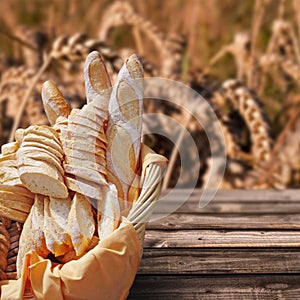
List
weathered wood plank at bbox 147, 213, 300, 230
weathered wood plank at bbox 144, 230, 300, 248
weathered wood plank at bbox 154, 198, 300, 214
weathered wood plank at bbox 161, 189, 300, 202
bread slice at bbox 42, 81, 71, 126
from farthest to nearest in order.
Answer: weathered wood plank at bbox 161, 189, 300, 202
weathered wood plank at bbox 154, 198, 300, 214
weathered wood plank at bbox 147, 213, 300, 230
weathered wood plank at bbox 144, 230, 300, 248
bread slice at bbox 42, 81, 71, 126

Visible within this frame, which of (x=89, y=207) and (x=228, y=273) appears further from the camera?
(x=228, y=273)

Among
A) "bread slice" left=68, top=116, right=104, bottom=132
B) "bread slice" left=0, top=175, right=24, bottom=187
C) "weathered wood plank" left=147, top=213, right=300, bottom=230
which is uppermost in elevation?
"bread slice" left=68, top=116, right=104, bottom=132

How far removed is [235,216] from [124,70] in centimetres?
54

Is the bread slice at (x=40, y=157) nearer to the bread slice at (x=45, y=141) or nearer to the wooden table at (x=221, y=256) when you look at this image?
the bread slice at (x=45, y=141)

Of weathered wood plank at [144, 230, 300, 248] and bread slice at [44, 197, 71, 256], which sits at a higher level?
bread slice at [44, 197, 71, 256]

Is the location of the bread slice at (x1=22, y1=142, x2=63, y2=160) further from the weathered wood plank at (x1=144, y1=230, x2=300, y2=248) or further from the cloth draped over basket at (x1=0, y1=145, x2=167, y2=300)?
the weathered wood plank at (x1=144, y1=230, x2=300, y2=248)

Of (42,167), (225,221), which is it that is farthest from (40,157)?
(225,221)

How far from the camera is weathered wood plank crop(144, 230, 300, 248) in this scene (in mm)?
1100

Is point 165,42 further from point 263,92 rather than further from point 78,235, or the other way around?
point 78,235

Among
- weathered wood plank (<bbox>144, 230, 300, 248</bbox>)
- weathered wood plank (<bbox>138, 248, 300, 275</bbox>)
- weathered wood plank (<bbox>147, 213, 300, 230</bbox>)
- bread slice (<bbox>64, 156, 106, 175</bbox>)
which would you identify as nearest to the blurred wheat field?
weathered wood plank (<bbox>147, 213, 300, 230</bbox>)

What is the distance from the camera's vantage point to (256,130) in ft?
6.29

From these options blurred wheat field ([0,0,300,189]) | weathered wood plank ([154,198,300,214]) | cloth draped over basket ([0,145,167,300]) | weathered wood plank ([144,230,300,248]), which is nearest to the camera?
cloth draped over basket ([0,145,167,300])

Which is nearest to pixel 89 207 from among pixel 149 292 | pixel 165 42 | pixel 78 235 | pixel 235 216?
pixel 78 235

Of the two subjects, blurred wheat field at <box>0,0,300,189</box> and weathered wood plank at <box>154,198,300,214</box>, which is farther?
blurred wheat field at <box>0,0,300,189</box>
